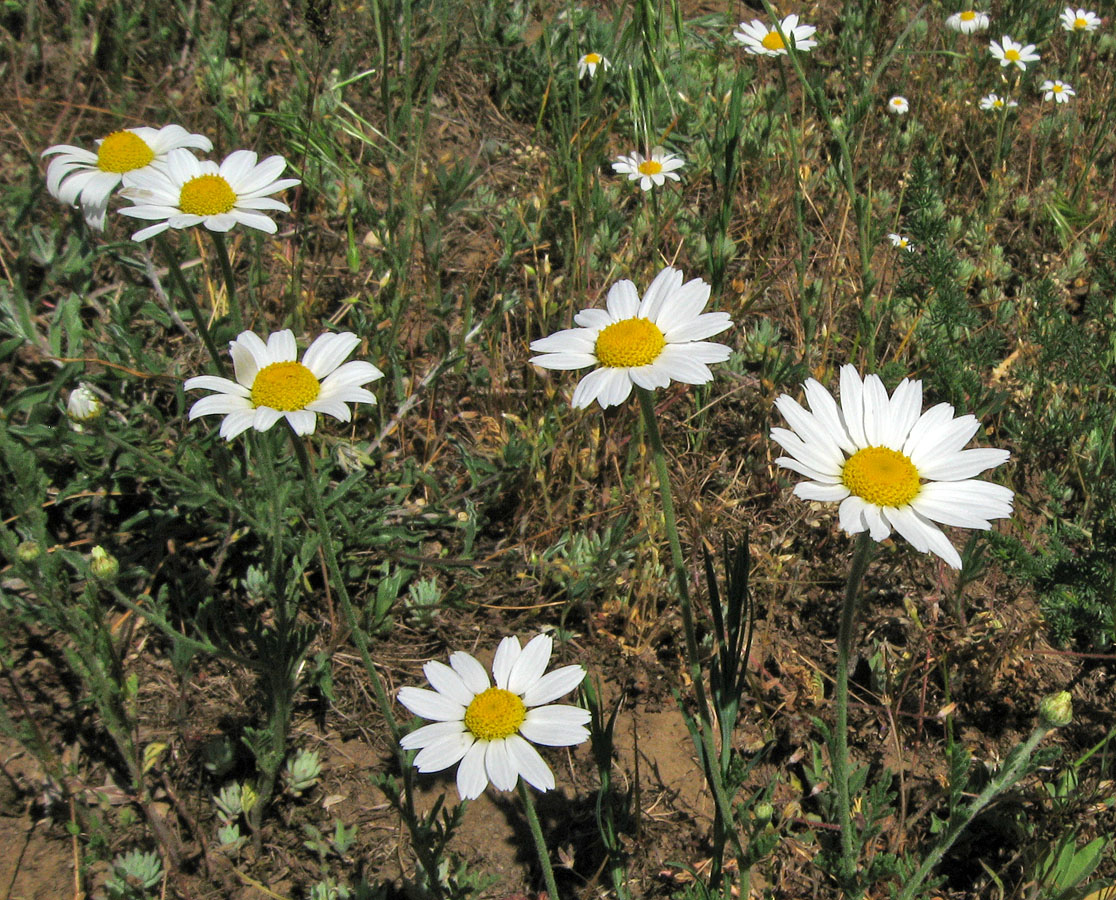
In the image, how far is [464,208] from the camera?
3.55m

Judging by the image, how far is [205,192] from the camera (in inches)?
83.5

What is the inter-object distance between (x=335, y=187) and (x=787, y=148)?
1918mm

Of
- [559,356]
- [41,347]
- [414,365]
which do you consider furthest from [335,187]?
[559,356]

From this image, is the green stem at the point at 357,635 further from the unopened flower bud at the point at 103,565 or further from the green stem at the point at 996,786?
the green stem at the point at 996,786

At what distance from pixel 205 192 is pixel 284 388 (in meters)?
0.66

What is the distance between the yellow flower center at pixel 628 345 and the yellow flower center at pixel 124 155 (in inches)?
54.1

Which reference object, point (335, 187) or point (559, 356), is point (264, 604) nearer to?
point (559, 356)

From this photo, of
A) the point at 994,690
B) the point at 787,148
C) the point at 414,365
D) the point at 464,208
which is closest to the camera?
the point at 994,690

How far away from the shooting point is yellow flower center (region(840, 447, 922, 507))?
5.15 feet

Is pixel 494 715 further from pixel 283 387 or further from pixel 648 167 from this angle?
pixel 648 167

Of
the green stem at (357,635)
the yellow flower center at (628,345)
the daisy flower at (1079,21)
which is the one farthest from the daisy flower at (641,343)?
the daisy flower at (1079,21)

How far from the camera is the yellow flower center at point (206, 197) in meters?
2.11

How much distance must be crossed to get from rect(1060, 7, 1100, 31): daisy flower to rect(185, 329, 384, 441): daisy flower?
455cm

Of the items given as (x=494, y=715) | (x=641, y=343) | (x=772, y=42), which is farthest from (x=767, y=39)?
(x=494, y=715)
